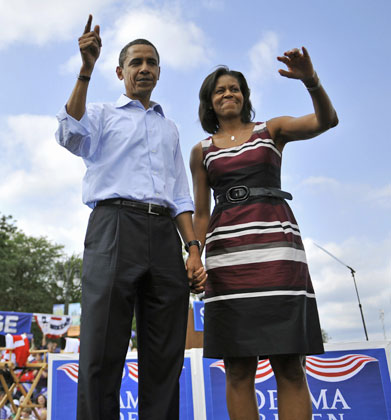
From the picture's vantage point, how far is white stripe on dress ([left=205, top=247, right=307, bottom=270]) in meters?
2.33

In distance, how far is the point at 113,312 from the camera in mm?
1938

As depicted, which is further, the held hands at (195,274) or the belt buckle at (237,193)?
the belt buckle at (237,193)

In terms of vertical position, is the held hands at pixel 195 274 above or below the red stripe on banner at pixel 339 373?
above

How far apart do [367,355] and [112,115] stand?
2546mm

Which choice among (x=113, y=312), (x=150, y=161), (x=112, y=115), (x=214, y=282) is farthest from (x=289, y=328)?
(x=112, y=115)

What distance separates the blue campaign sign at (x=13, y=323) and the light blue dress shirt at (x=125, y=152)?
13.9m

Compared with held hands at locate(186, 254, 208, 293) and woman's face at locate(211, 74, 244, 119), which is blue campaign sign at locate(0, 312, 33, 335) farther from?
held hands at locate(186, 254, 208, 293)

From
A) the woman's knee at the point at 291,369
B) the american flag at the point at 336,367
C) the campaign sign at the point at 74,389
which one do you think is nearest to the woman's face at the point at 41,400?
the campaign sign at the point at 74,389

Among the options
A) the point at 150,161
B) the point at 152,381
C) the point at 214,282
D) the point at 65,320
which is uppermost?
the point at 65,320

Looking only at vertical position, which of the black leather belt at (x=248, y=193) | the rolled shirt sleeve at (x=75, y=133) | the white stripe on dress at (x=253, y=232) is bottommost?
the white stripe on dress at (x=253, y=232)

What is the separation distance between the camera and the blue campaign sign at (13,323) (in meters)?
14.6

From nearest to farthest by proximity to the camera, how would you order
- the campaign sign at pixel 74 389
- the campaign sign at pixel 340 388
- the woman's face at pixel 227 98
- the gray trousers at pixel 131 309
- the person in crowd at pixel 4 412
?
the gray trousers at pixel 131 309
the woman's face at pixel 227 98
the campaign sign at pixel 340 388
the campaign sign at pixel 74 389
the person in crowd at pixel 4 412

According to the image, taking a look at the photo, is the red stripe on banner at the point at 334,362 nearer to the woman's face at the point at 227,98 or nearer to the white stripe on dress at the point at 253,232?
the white stripe on dress at the point at 253,232

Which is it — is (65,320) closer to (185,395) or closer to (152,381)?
(185,395)
